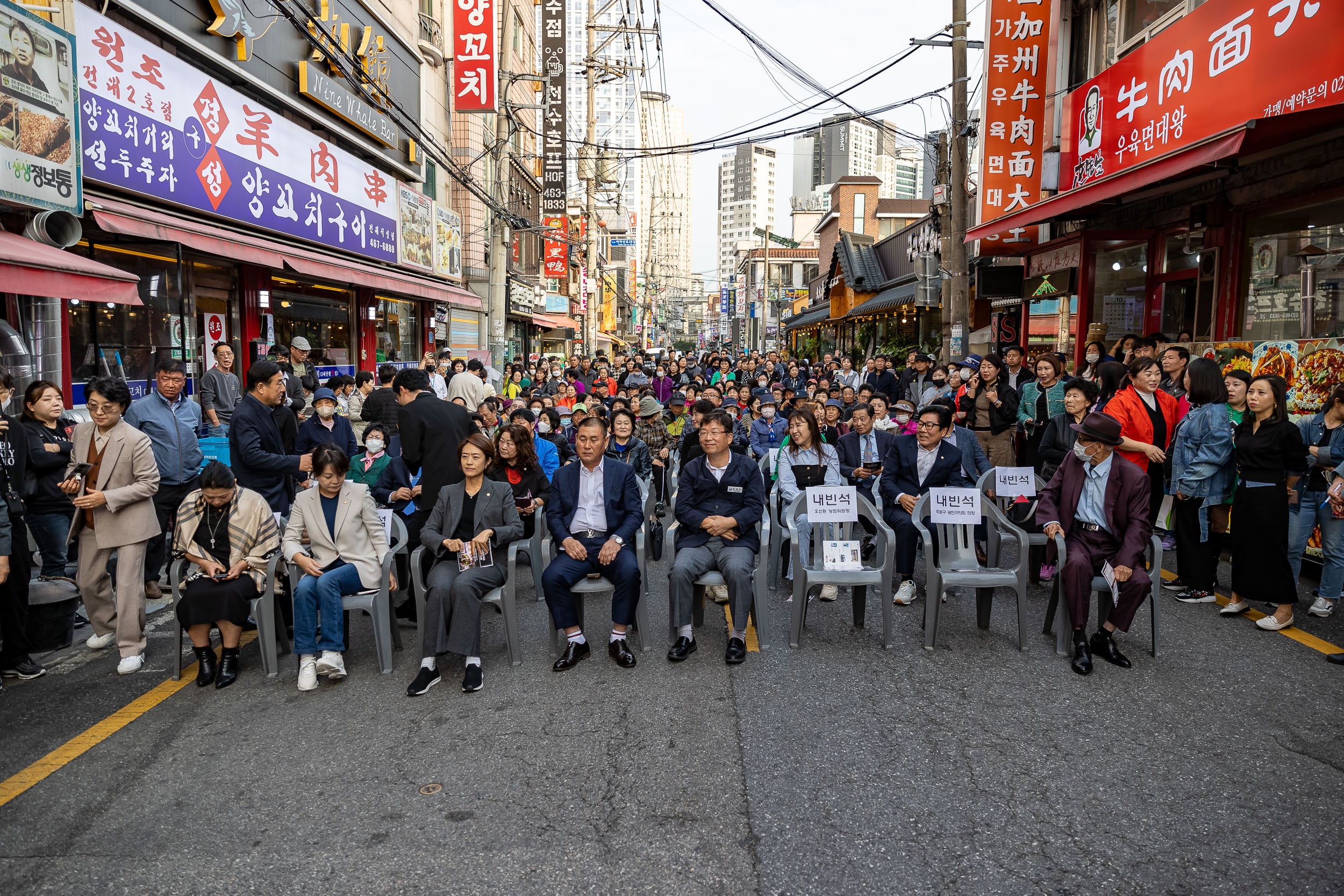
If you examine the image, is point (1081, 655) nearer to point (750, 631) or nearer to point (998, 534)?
point (998, 534)

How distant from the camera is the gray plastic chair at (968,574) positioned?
539cm

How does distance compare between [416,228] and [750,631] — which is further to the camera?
[416,228]

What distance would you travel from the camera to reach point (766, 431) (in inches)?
376

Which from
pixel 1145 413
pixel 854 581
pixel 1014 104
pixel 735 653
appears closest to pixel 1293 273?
pixel 1145 413

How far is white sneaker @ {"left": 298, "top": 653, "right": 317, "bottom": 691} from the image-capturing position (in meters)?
4.89

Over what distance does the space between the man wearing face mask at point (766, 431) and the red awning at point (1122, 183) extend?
4032 millimetres

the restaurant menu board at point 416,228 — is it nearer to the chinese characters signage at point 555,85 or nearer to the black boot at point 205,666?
the chinese characters signage at point 555,85

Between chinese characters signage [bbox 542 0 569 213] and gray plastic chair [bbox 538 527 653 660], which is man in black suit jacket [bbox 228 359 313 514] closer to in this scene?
gray plastic chair [bbox 538 527 653 660]

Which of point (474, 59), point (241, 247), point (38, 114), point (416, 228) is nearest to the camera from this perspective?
point (38, 114)

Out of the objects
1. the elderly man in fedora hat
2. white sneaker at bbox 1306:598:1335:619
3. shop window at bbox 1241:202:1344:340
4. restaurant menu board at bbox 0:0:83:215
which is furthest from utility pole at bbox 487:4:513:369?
white sneaker at bbox 1306:598:1335:619

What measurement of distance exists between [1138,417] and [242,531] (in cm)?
695

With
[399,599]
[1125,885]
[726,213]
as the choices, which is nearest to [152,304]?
[399,599]

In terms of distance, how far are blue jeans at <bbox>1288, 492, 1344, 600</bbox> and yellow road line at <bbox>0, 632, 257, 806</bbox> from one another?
7.26 meters

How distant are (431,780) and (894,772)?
211 centimetres
